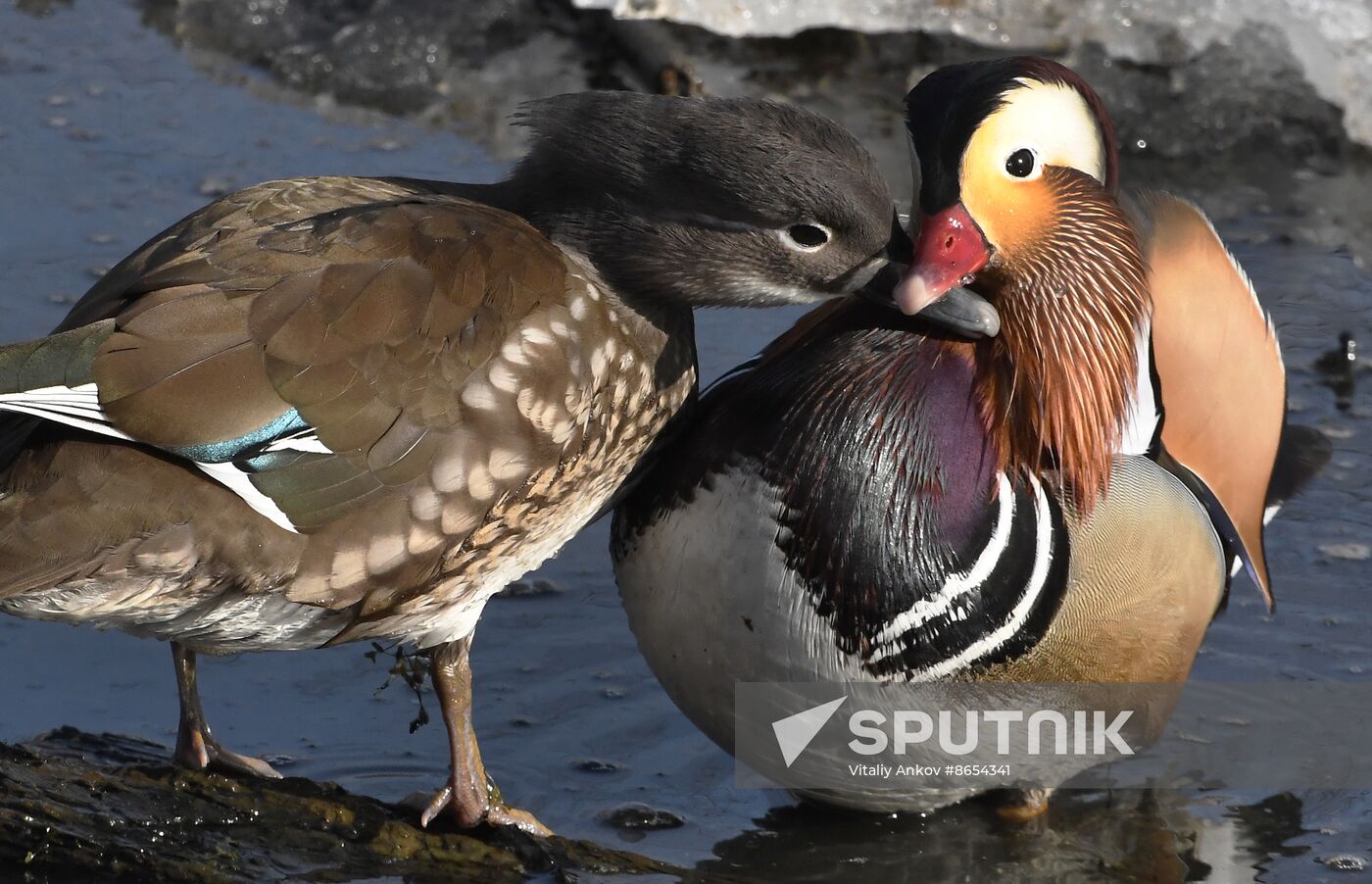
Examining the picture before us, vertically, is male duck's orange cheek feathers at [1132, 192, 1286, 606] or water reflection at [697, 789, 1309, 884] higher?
male duck's orange cheek feathers at [1132, 192, 1286, 606]

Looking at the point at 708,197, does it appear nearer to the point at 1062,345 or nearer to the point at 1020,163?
the point at 1020,163

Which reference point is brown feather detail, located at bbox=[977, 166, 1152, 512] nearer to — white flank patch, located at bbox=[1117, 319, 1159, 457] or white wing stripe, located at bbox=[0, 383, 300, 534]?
white flank patch, located at bbox=[1117, 319, 1159, 457]

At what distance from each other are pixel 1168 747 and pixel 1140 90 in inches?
123

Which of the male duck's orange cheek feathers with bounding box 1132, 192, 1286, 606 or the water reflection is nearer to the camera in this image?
the water reflection

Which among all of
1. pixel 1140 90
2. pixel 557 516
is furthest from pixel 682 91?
pixel 557 516

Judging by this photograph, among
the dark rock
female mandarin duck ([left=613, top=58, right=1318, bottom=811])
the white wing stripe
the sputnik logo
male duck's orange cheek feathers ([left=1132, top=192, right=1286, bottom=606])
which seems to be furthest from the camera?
male duck's orange cheek feathers ([left=1132, top=192, right=1286, bottom=606])

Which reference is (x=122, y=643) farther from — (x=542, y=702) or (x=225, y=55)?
(x=225, y=55)

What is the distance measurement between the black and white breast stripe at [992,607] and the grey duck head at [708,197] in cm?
51

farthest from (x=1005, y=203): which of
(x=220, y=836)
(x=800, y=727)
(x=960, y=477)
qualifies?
(x=220, y=836)

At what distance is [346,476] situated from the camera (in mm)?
2877

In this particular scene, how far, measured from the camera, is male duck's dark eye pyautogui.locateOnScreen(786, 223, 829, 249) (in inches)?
122

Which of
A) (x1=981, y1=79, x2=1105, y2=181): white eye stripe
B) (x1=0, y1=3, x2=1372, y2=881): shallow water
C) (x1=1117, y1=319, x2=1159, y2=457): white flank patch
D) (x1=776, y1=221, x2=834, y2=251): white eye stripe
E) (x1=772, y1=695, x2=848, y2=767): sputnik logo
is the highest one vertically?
(x1=981, y1=79, x2=1105, y2=181): white eye stripe

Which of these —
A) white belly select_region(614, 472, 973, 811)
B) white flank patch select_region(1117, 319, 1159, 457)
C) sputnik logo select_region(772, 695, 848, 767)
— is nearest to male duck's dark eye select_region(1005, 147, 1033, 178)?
white flank patch select_region(1117, 319, 1159, 457)

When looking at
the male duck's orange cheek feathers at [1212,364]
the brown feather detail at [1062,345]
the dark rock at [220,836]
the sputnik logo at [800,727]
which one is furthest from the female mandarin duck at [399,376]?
the male duck's orange cheek feathers at [1212,364]
